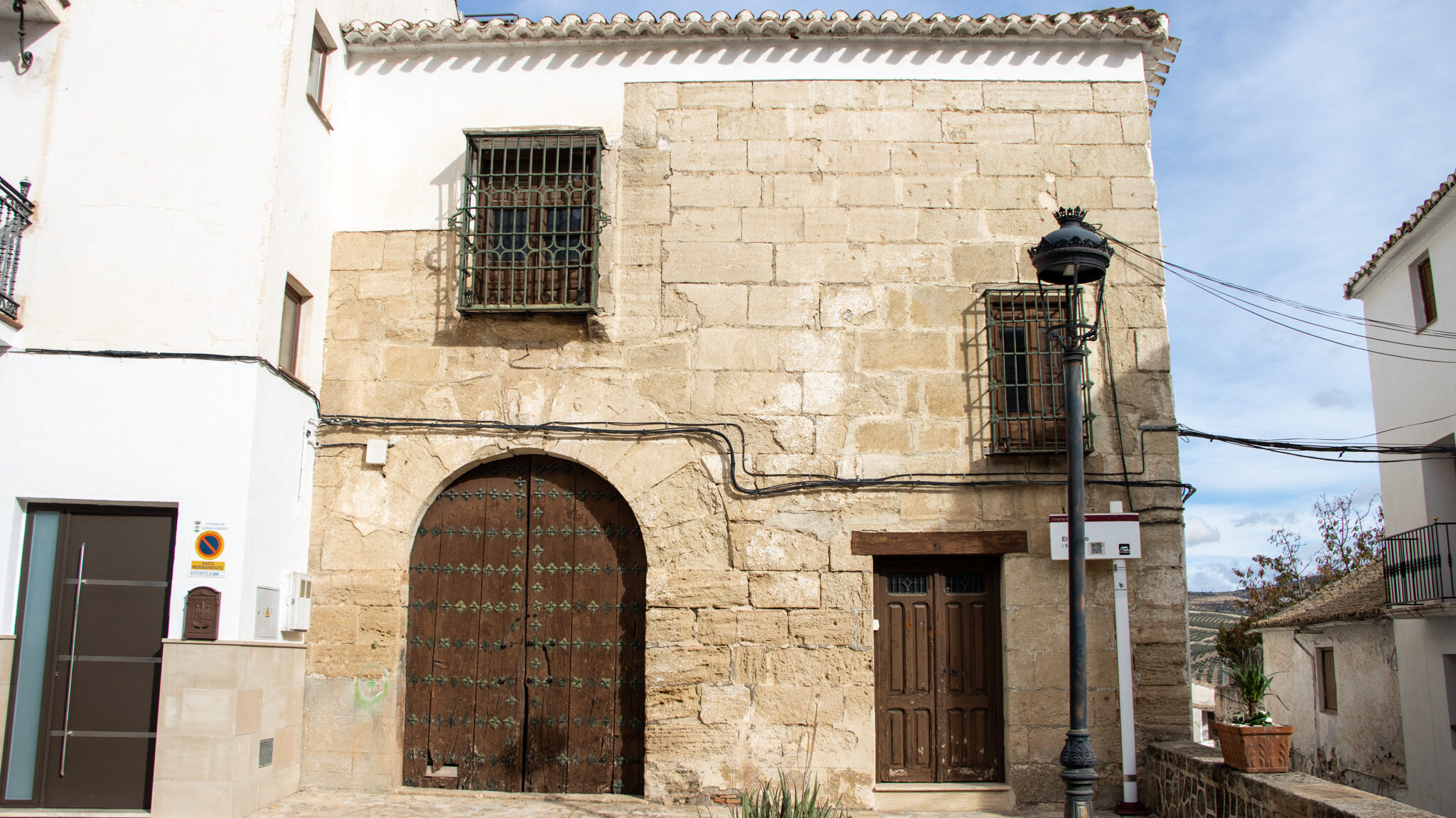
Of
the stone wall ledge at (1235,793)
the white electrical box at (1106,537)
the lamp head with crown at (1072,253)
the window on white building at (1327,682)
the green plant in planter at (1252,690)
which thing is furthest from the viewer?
the window on white building at (1327,682)

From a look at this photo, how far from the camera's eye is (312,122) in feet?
22.6

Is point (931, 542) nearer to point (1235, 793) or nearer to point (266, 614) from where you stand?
point (1235, 793)

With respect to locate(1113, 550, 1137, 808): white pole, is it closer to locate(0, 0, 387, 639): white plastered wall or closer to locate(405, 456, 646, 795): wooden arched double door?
locate(405, 456, 646, 795): wooden arched double door

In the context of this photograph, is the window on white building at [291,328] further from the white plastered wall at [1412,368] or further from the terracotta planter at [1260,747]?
the white plastered wall at [1412,368]

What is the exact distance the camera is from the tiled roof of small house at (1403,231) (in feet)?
36.5

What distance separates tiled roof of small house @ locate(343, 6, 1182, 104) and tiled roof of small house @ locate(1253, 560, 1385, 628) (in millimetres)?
9090

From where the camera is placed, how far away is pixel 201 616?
5750mm

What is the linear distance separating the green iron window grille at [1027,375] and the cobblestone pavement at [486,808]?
237 centimetres

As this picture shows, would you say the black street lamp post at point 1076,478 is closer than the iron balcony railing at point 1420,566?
Yes

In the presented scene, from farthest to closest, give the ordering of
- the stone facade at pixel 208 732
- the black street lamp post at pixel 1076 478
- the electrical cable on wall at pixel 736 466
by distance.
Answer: the electrical cable on wall at pixel 736 466
the stone facade at pixel 208 732
the black street lamp post at pixel 1076 478

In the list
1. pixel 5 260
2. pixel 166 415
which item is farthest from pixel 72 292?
pixel 166 415

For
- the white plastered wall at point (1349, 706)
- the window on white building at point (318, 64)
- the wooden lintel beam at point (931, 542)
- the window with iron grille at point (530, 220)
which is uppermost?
the window on white building at point (318, 64)

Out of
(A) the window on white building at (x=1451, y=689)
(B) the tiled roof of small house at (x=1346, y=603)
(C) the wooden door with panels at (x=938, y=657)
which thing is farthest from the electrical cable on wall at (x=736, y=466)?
(B) the tiled roof of small house at (x=1346, y=603)

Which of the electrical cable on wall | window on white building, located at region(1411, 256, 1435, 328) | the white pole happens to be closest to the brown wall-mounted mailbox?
the electrical cable on wall
